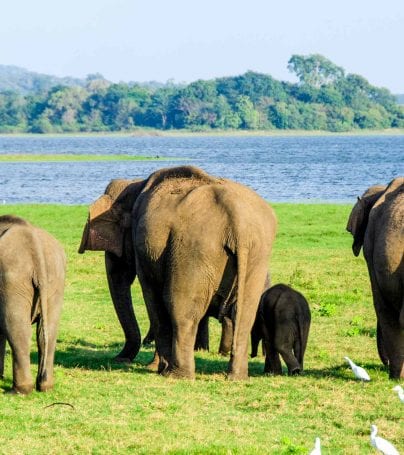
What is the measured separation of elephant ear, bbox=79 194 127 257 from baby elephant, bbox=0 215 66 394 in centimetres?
217

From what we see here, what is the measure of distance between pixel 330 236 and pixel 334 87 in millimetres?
175388

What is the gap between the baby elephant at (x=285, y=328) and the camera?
→ 1138 cm

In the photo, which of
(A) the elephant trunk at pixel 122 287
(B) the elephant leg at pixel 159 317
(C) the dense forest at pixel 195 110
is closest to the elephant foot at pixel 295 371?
(B) the elephant leg at pixel 159 317

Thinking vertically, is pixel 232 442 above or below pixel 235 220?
below

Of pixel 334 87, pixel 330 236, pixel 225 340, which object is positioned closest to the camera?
pixel 225 340

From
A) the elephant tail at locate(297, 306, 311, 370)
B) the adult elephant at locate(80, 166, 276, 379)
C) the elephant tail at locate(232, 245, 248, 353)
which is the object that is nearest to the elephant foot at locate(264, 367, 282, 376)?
the elephant tail at locate(297, 306, 311, 370)

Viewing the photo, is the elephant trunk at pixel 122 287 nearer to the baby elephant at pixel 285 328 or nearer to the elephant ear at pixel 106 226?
the elephant ear at pixel 106 226

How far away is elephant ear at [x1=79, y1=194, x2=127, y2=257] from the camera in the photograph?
40.4 feet

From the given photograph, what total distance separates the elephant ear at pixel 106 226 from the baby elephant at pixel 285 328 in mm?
1765

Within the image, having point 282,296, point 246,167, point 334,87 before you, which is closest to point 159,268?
point 282,296

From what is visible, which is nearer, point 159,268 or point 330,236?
point 159,268

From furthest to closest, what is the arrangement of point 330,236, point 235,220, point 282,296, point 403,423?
point 330,236 < point 282,296 < point 235,220 < point 403,423

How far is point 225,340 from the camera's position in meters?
12.7

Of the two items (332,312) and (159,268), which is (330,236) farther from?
(159,268)
